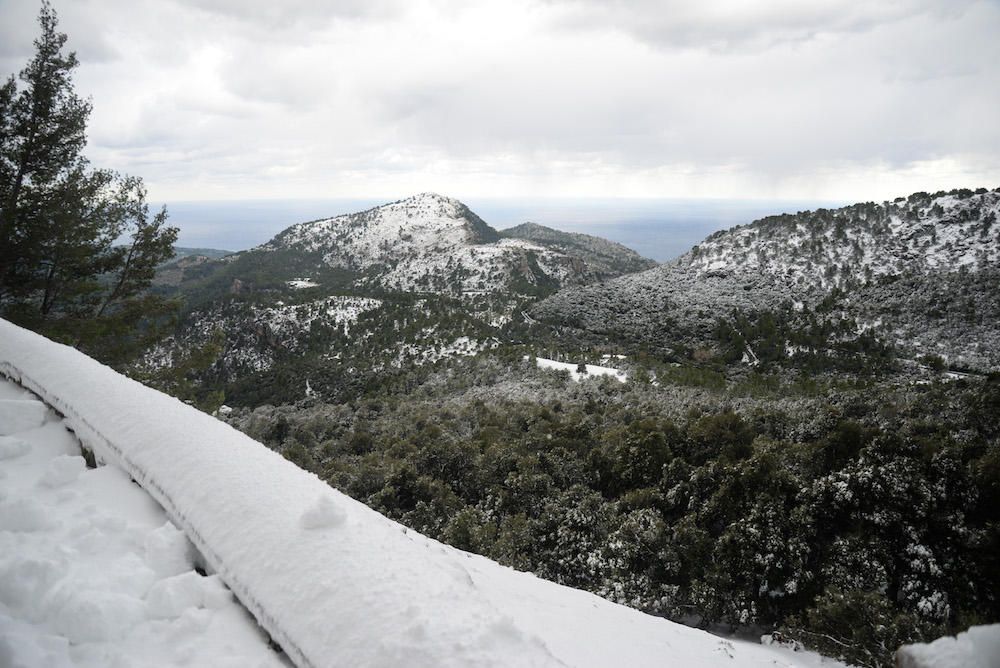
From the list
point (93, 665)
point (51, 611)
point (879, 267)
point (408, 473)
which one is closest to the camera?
point (93, 665)

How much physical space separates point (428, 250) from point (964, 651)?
9942 cm

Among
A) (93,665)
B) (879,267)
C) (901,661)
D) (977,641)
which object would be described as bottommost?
(901,661)

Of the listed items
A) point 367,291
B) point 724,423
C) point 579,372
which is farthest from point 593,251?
point 724,423

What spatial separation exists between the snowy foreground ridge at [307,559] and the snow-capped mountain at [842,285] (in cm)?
2571

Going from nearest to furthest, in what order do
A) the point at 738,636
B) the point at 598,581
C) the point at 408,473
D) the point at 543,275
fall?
the point at 738,636 < the point at 598,581 < the point at 408,473 < the point at 543,275

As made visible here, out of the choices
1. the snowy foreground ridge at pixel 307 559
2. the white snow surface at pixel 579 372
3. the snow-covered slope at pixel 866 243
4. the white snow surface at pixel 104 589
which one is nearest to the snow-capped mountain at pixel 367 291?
the white snow surface at pixel 579 372

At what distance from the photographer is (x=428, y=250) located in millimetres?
98000

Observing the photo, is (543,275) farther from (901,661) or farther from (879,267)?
(901,661)

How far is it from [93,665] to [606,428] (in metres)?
11.2

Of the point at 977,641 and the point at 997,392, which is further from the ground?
the point at 977,641

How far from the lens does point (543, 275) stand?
249 ft

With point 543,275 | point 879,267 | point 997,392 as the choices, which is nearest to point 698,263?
point 879,267

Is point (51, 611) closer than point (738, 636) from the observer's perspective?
Yes

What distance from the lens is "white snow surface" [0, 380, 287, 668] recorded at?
1.86 meters
